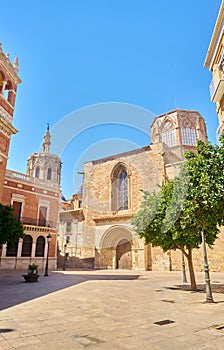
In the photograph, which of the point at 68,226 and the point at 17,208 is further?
the point at 68,226

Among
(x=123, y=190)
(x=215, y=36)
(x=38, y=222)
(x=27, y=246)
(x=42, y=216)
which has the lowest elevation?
(x=27, y=246)

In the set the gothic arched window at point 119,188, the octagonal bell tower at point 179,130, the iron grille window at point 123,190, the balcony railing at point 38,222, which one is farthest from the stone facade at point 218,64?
the octagonal bell tower at point 179,130

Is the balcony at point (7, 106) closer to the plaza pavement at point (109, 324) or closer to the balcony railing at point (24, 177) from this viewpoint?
the balcony railing at point (24, 177)

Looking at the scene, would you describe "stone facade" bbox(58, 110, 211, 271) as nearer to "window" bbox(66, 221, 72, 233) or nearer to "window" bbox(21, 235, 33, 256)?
"window" bbox(66, 221, 72, 233)

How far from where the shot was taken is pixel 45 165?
134ft

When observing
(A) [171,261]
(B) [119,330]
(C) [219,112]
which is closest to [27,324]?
(B) [119,330]

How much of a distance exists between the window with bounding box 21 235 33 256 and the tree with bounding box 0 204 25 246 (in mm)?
11192

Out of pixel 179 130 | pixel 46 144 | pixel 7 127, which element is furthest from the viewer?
pixel 46 144

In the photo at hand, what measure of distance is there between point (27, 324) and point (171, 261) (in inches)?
769

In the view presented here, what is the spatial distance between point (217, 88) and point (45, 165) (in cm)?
3364

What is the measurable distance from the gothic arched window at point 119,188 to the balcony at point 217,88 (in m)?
16.9

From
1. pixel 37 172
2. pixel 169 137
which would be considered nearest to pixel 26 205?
pixel 37 172

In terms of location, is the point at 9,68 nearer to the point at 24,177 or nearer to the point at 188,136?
the point at 24,177

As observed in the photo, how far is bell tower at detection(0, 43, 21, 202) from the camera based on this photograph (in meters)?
16.0
